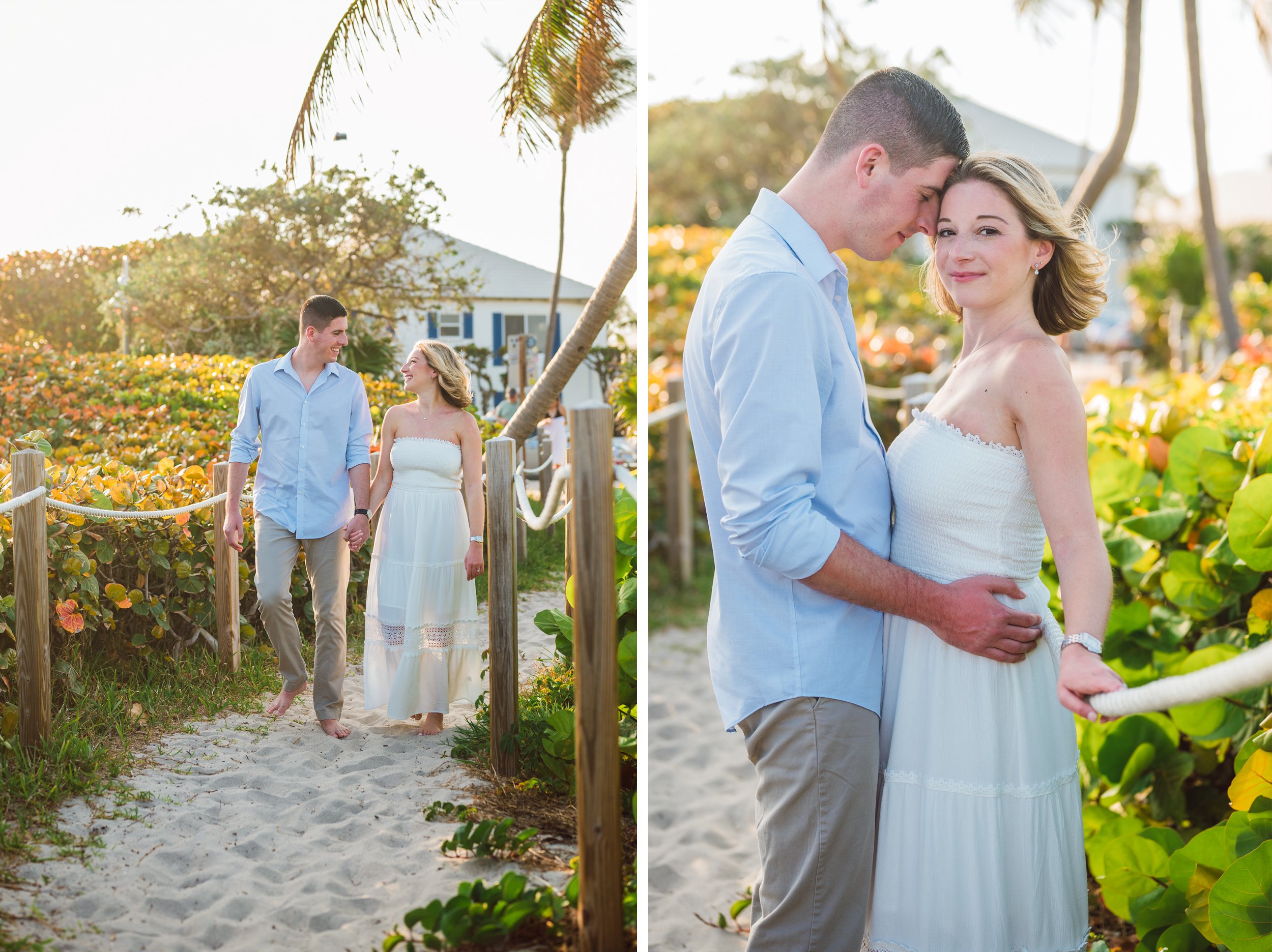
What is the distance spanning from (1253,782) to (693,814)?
7.46 feet

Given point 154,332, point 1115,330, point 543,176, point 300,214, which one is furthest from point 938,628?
point 1115,330

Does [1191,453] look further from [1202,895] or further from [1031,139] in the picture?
[1031,139]

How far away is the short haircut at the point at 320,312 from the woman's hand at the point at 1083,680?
5.38 ft

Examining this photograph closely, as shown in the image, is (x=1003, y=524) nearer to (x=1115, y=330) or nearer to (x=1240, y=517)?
(x=1240, y=517)

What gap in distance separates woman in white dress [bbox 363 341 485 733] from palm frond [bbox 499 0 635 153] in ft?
1.89

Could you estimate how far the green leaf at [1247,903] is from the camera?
6.71ft

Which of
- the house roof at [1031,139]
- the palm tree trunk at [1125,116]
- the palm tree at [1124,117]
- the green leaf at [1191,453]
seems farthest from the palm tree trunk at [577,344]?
the house roof at [1031,139]

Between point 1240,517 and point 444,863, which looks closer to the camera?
point 444,863

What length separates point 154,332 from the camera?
2324 millimetres

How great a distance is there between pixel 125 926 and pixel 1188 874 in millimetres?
2298

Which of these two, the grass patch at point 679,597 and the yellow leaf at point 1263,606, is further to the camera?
the grass patch at point 679,597

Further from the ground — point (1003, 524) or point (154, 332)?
point (154, 332)

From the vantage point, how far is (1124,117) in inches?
264

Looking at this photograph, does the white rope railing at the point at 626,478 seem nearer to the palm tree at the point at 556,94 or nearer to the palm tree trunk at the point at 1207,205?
the palm tree at the point at 556,94
